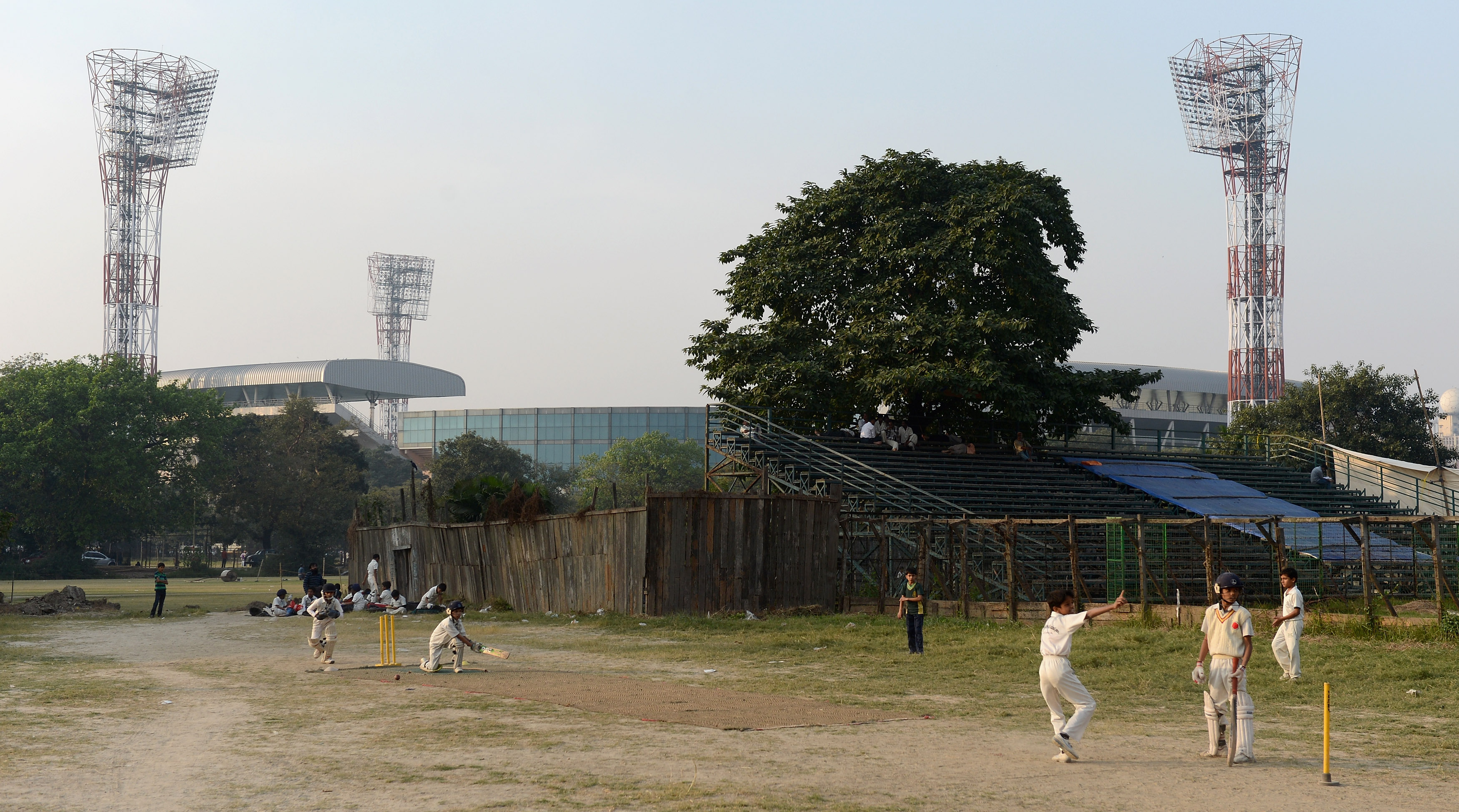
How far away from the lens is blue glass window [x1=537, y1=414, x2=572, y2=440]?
11238 centimetres

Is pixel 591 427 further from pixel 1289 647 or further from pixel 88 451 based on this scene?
pixel 1289 647

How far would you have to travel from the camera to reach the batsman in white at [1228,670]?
996 cm

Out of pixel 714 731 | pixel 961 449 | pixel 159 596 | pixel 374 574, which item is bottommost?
pixel 374 574

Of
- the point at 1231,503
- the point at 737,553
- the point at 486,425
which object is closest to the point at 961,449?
the point at 1231,503

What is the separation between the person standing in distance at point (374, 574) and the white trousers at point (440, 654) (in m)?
21.1

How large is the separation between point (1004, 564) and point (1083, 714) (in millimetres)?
17562

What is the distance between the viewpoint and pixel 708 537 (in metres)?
26.6

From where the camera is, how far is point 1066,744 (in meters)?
9.94

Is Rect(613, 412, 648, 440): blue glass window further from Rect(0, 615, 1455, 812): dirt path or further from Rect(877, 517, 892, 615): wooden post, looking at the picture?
Rect(0, 615, 1455, 812): dirt path

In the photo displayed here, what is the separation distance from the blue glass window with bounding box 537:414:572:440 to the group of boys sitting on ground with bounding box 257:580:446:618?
7555cm

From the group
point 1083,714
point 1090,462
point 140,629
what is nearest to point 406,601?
point 140,629

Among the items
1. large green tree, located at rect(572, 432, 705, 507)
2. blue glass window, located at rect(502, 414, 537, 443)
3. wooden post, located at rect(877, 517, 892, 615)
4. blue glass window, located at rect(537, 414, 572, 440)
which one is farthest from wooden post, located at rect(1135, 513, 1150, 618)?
blue glass window, located at rect(502, 414, 537, 443)

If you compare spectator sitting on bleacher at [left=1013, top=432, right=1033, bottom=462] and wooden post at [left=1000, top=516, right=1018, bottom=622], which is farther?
spectator sitting on bleacher at [left=1013, top=432, right=1033, bottom=462]

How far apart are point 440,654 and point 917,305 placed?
22.8 metres
